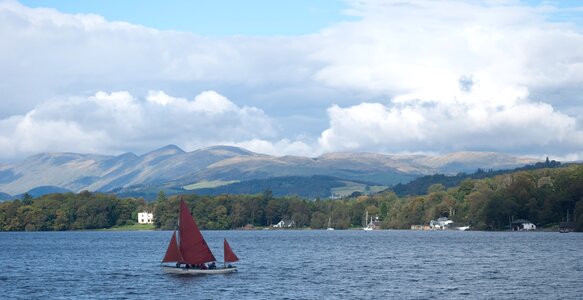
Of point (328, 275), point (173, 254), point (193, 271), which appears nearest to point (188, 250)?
point (173, 254)

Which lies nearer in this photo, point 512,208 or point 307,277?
point 307,277

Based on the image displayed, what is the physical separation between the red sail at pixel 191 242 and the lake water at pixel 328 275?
2.05 metres

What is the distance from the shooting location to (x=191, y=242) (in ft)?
299

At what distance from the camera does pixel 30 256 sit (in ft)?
442

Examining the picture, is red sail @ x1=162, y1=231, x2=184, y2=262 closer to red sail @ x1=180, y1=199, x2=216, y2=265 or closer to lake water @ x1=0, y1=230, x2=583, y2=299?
red sail @ x1=180, y1=199, x2=216, y2=265

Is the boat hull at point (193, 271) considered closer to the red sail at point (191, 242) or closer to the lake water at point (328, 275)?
the lake water at point (328, 275)

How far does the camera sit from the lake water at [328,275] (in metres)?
76.2

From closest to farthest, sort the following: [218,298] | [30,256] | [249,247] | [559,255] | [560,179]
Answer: [218,298]
[559,255]
[30,256]
[249,247]
[560,179]

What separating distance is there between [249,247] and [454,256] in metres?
45.7

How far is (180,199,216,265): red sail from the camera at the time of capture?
90.6 m

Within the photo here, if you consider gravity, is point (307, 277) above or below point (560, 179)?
below

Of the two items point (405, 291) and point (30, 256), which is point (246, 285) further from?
point (30, 256)

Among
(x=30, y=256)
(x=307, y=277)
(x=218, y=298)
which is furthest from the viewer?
(x=30, y=256)

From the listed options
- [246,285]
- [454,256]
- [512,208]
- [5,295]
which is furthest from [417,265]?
[512,208]
